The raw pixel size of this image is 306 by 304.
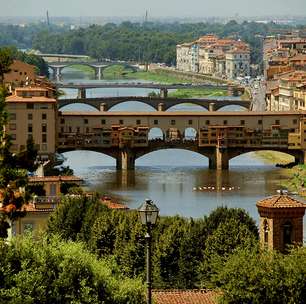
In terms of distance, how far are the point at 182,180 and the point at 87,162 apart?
6157mm

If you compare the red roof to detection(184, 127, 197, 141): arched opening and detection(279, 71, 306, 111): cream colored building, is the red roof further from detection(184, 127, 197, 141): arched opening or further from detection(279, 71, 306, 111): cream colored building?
detection(279, 71, 306, 111): cream colored building

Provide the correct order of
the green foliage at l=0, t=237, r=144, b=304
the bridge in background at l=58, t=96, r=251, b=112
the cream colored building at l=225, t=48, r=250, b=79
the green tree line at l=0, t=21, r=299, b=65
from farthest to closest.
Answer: the green tree line at l=0, t=21, r=299, b=65, the cream colored building at l=225, t=48, r=250, b=79, the bridge in background at l=58, t=96, r=251, b=112, the green foliage at l=0, t=237, r=144, b=304

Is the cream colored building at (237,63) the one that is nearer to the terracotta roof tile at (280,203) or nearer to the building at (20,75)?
the building at (20,75)

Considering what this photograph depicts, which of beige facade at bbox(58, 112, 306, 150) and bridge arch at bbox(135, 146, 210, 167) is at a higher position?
beige facade at bbox(58, 112, 306, 150)

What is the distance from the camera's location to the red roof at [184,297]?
1494cm

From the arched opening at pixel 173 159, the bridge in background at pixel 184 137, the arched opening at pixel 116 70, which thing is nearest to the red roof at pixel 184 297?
the bridge in background at pixel 184 137

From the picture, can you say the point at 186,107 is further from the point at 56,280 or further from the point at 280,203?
the point at 56,280

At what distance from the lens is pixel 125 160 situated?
147 ft

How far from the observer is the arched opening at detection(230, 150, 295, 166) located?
46088 mm

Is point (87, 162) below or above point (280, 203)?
Answer: below

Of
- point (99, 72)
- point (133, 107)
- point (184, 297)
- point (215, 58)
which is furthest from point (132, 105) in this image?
point (184, 297)

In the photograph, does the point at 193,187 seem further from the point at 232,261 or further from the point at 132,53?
the point at 132,53

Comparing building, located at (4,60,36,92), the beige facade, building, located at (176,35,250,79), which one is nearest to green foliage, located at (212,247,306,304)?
the beige facade

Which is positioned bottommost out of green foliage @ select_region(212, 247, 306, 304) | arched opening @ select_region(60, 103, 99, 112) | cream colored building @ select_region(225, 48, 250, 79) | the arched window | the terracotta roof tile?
cream colored building @ select_region(225, 48, 250, 79)
